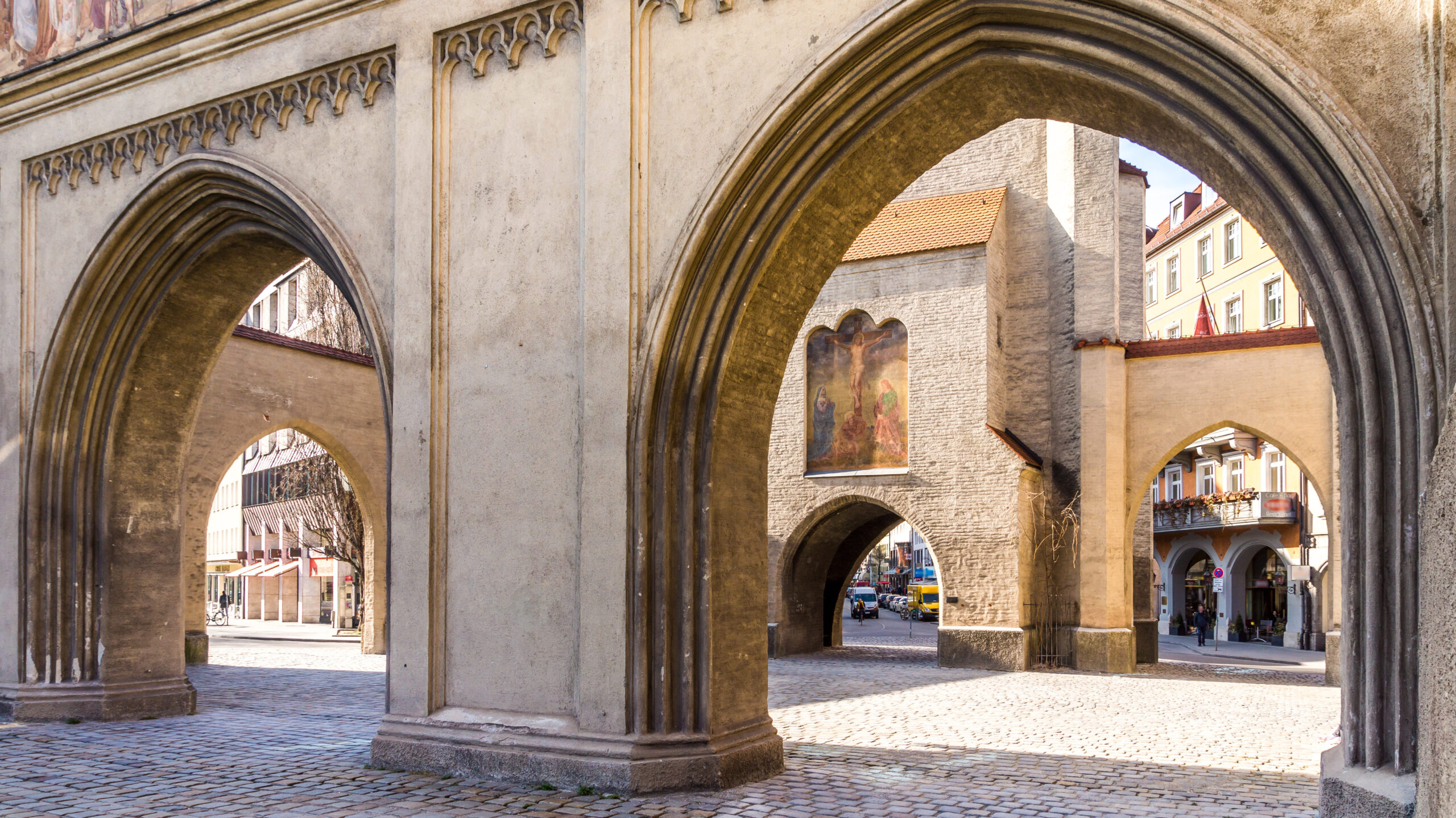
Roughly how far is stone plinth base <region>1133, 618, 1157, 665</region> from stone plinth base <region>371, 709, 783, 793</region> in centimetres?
1407

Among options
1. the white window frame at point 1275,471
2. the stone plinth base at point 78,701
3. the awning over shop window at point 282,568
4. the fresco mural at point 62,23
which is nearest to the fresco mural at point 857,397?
the stone plinth base at point 78,701

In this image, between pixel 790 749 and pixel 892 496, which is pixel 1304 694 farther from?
pixel 790 749

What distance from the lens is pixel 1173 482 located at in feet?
129

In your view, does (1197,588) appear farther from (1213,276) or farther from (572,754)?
(572,754)

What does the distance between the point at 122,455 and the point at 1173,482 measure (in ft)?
115

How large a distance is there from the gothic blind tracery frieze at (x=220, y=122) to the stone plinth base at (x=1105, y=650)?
556 inches

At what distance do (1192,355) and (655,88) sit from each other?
13215 millimetres

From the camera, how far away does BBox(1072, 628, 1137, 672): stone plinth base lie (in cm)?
1834

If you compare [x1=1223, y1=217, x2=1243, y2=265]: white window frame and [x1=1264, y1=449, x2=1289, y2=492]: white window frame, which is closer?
[x1=1264, y1=449, x2=1289, y2=492]: white window frame

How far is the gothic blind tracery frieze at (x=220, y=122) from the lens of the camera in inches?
340

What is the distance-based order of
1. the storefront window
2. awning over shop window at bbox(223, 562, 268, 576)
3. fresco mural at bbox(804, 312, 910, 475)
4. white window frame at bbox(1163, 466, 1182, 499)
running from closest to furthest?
fresco mural at bbox(804, 312, 910, 475)
the storefront window
white window frame at bbox(1163, 466, 1182, 499)
awning over shop window at bbox(223, 562, 268, 576)

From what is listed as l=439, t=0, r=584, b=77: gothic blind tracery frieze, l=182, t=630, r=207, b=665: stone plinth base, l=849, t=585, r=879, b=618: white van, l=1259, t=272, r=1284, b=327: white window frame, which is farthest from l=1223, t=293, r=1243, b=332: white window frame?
l=439, t=0, r=584, b=77: gothic blind tracery frieze

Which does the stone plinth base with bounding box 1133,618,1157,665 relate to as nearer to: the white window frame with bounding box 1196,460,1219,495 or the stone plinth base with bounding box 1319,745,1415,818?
the stone plinth base with bounding box 1319,745,1415,818

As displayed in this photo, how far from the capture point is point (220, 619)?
4241cm
